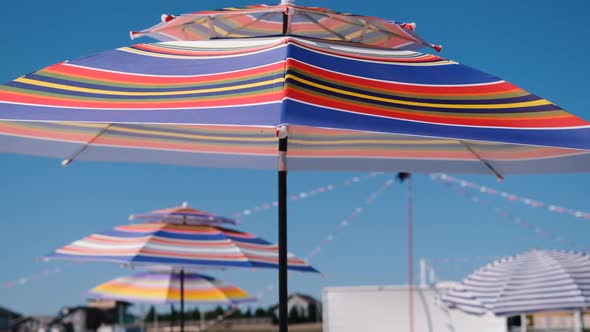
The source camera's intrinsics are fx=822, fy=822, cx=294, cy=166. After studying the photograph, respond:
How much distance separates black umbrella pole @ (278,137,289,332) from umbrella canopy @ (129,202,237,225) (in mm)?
3863

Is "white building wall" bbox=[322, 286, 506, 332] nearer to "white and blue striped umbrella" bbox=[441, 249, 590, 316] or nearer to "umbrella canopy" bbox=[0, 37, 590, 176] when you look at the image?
"white and blue striped umbrella" bbox=[441, 249, 590, 316]

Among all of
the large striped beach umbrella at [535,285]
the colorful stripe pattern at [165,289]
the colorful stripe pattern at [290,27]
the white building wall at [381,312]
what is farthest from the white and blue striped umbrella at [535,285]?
the colorful stripe pattern at [290,27]

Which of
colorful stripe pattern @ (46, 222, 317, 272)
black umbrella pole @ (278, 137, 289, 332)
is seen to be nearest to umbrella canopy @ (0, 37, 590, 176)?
black umbrella pole @ (278, 137, 289, 332)

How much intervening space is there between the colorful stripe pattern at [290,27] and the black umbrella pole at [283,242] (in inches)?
22.4

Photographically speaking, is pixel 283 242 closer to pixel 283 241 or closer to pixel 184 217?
pixel 283 241

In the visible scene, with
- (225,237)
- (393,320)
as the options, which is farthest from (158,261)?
(393,320)

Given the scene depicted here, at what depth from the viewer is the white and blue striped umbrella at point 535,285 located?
8.12 metres

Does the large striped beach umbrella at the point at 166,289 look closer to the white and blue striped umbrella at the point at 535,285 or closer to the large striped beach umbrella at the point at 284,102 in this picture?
the white and blue striped umbrella at the point at 535,285

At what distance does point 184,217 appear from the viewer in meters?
7.13

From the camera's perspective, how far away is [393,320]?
12.7 meters

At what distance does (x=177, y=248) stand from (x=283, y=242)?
3.60 metres

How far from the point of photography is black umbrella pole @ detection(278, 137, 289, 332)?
10.5ft

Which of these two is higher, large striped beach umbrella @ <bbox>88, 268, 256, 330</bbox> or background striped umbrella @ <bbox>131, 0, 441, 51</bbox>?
background striped umbrella @ <bbox>131, 0, 441, 51</bbox>

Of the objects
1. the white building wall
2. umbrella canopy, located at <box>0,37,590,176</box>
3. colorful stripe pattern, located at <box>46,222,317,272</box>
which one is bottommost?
the white building wall
